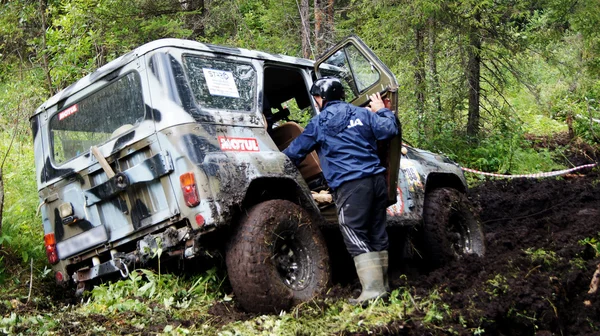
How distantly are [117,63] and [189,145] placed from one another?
41.7 inches

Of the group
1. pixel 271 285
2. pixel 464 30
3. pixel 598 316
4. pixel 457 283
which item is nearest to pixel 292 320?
pixel 271 285

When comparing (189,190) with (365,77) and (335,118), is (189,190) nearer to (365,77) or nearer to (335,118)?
(335,118)

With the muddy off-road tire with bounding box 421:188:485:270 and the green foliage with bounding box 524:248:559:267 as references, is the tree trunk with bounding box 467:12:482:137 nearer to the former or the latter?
the muddy off-road tire with bounding box 421:188:485:270

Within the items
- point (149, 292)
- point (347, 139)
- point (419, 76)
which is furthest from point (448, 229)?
point (419, 76)

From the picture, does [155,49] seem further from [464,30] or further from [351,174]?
[464,30]

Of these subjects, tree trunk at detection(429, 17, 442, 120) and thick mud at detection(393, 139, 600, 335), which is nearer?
thick mud at detection(393, 139, 600, 335)

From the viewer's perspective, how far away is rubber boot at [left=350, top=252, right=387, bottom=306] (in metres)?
4.95

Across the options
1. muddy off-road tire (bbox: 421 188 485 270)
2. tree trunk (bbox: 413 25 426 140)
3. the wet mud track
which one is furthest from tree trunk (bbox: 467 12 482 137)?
muddy off-road tire (bbox: 421 188 485 270)

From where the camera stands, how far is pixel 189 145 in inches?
185

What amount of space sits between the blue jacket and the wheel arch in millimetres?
1996

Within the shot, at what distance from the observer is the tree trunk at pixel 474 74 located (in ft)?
39.7

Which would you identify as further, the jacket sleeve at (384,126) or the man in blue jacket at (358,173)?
the jacket sleeve at (384,126)

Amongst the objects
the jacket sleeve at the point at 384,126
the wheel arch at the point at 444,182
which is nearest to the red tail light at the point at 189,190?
the jacket sleeve at the point at 384,126

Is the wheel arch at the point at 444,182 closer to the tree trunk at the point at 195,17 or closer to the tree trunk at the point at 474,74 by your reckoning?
the tree trunk at the point at 474,74
